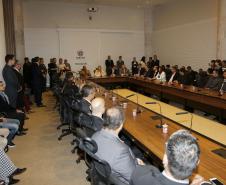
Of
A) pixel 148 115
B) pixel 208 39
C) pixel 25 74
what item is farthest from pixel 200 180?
pixel 208 39

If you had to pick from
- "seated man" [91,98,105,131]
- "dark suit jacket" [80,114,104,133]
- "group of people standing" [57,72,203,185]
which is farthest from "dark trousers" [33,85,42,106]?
"seated man" [91,98,105,131]

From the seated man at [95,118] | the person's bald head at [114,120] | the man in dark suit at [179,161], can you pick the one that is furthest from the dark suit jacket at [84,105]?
the man in dark suit at [179,161]

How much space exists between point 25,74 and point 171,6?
297 inches

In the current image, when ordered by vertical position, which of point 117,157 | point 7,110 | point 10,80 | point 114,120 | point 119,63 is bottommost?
point 7,110

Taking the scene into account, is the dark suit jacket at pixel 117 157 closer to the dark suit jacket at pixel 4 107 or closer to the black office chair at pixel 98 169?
the black office chair at pixel 98 169

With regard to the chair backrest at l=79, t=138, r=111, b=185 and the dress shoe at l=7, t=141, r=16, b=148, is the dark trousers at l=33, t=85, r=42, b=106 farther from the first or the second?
the chair backrest at l=79, t=138, r=111, b=185

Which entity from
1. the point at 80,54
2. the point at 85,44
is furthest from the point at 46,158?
the point at 85,44

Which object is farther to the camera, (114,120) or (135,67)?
(135,67)

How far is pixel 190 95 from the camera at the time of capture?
6168 millimetres

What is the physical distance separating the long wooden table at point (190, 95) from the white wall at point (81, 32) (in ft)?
14.7

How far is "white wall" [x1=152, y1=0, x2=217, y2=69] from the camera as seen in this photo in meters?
10.4

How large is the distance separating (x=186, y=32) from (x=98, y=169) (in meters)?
10.7

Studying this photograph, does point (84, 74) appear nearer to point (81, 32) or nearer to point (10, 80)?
point (81, 32)

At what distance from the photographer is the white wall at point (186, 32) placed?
10.4m
